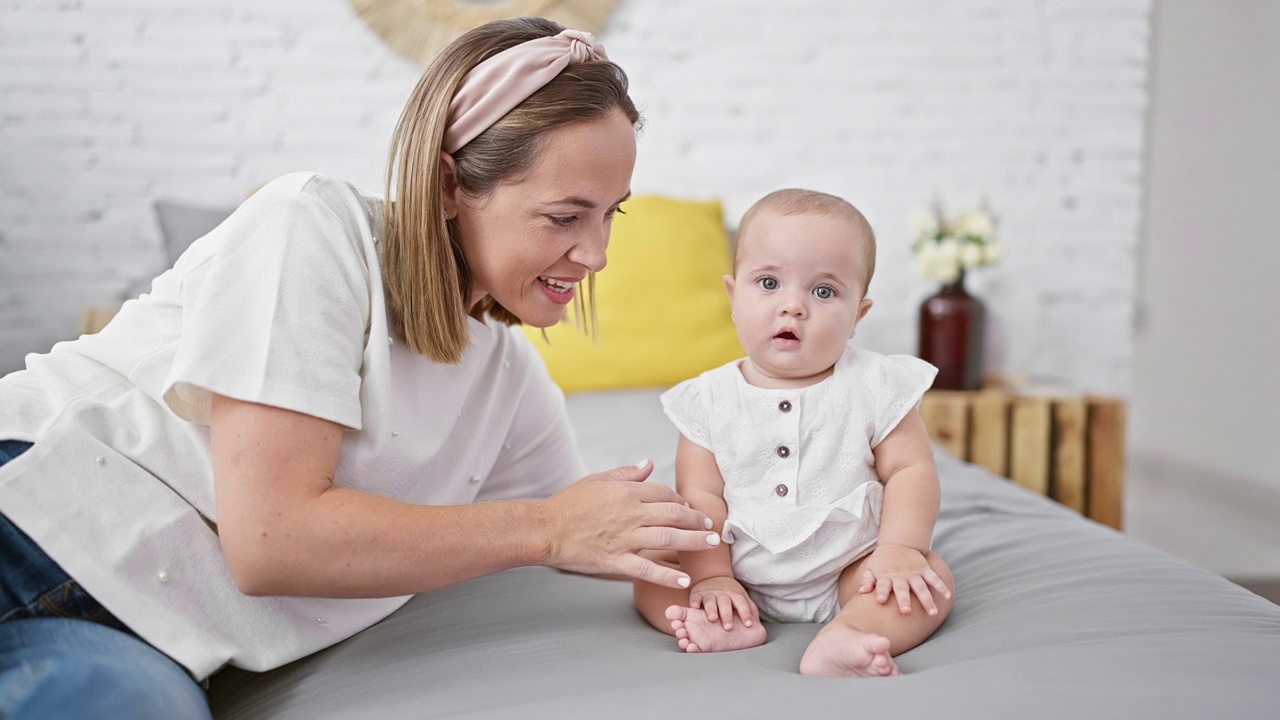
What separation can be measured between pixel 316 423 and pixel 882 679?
1.99 ft

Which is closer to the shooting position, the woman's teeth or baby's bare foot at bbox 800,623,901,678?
baby's bare foot at bbox 800,623,901,678

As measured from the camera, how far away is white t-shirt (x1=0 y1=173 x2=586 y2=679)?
101cm

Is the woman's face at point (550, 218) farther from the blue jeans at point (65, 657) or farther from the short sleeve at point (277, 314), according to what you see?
the blue jeans at point (65, 657)

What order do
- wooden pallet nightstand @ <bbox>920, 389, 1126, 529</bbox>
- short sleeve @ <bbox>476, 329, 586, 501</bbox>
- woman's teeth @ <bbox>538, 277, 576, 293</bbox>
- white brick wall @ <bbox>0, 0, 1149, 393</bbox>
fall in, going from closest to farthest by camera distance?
woman's teeth @ <bbox>538, 277, 576, 293</bbox> → short sleeve @ <bbox>476, 329, 586, 501</bbox> → wooden pallet nightstand @ <bbox>920, 389, 1126, 529</bbox> → white brick wall @ <bbox>0, 0, 1149, 393</bbox>

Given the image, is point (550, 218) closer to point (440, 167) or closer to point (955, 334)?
point (440, 167)

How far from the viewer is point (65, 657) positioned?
891 mm

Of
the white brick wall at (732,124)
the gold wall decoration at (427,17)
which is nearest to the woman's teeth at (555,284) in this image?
the white brick wall at (732,124)

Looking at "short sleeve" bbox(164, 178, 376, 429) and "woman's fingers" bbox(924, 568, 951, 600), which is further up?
"short sleeve" bbox(164, 178, 376, 429)

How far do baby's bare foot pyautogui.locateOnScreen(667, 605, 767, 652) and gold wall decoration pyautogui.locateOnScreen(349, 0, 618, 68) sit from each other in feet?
8.14

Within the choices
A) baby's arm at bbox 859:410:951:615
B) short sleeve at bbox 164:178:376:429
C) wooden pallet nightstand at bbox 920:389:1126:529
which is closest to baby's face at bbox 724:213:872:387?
baby's arm at bbox 859:410:951:615

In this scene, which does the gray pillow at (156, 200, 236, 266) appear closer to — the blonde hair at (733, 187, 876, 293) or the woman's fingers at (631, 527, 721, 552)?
the blonde hair at (733, 187, 876, 293)

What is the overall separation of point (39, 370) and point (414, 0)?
2.31 meters

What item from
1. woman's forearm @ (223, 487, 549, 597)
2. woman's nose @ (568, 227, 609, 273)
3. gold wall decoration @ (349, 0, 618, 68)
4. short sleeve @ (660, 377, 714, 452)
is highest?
gold wall decoration @ (349, 0, 618, 68)

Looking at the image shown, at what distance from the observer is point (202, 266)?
1.12 meters
